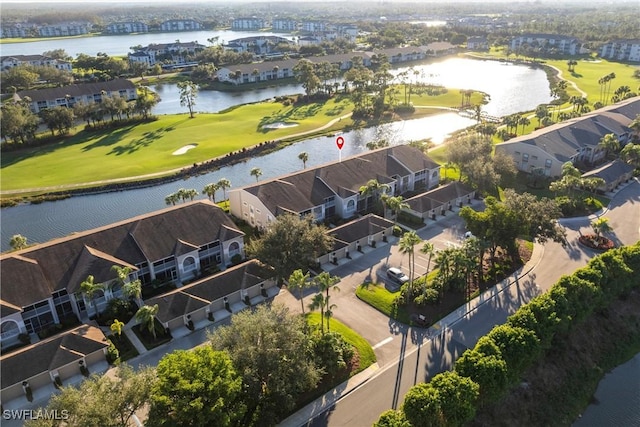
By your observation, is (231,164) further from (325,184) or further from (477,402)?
(477,402)

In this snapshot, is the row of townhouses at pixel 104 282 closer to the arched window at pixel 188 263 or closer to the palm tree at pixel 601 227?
the arched window at pixel 188 263

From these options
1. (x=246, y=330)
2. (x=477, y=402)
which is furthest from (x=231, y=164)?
(x=477, y=402)

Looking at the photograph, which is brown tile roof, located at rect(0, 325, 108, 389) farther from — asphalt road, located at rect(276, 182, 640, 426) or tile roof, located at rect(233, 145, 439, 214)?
tile roof, located at rect(233, 145, 439, 214)

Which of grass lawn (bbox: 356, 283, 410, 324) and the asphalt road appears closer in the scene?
the asphalt road

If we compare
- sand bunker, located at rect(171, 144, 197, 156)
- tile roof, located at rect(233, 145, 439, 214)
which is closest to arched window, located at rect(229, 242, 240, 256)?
tile roof, located at rect(233, 145, 439, 214)

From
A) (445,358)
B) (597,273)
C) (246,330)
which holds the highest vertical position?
(246,330)
